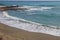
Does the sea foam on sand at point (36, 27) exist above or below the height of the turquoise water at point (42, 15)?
above

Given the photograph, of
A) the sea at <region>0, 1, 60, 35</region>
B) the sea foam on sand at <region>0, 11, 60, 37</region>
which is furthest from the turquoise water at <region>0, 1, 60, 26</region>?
the sea foam on sand at <region>0, 11, 60, 37</region>

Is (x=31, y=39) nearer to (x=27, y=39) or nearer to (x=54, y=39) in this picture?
(x=27, y=39)

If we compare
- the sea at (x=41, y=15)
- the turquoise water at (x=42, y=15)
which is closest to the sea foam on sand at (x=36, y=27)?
the sea at (x=41, y=15)

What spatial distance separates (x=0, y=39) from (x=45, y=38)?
250cm

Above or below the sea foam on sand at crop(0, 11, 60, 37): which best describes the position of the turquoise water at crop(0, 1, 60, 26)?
below

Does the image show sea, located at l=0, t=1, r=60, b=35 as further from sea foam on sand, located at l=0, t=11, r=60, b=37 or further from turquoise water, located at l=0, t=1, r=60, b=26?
sea foam on sand, located at l=0, t=11, r=60, b=37

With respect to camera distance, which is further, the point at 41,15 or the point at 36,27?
the point at 41,15

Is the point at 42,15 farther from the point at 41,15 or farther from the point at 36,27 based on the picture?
the point at 36,27

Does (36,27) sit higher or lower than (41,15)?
higher

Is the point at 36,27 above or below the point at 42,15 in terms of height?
above

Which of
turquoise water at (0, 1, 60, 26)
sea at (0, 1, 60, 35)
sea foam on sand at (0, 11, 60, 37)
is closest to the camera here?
sea foam on sand at (0, 11, 60, 37)

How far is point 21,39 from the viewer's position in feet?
30.1

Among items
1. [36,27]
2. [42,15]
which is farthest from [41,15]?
[36,27]

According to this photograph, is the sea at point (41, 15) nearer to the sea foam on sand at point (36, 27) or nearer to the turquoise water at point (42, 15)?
the turquoise water at point (42, 15)
